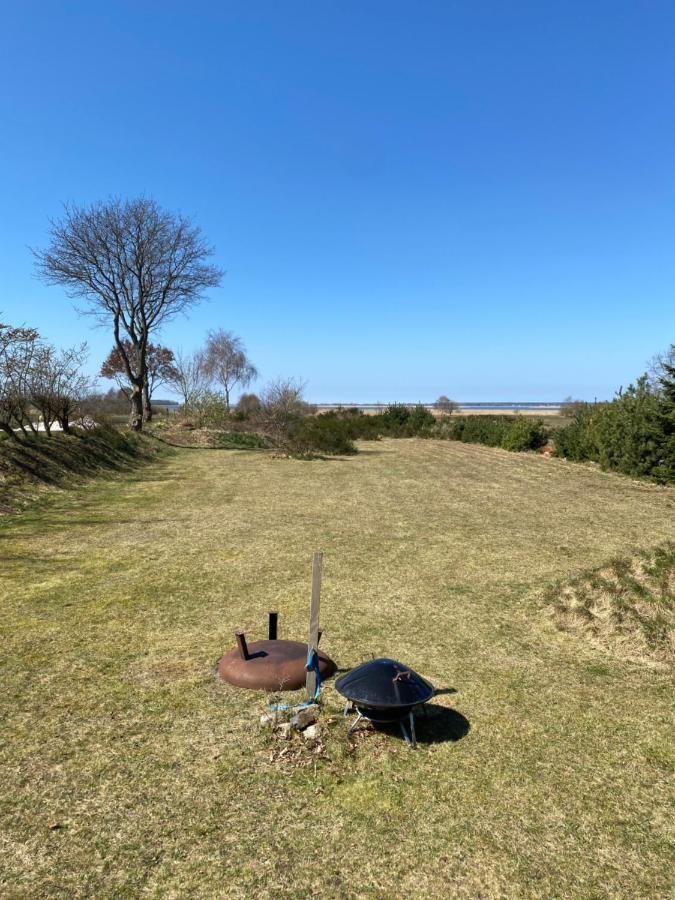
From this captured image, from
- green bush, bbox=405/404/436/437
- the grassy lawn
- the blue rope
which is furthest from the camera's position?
green bush, bbox=405/404/436/437

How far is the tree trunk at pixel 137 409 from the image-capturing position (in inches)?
1108

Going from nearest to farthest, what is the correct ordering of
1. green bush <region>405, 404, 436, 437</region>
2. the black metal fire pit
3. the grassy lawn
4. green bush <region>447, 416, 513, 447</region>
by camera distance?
the grassy lawn, the black metal fire pit, green bush <region>447, 416, 513, 447</region>, green bush <region>405, 404, 436, 437</region>

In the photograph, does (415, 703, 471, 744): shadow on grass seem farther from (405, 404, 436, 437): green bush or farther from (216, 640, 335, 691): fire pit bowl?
(405, 404, 436, 437): green bush

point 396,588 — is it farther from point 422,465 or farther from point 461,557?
point 422,465

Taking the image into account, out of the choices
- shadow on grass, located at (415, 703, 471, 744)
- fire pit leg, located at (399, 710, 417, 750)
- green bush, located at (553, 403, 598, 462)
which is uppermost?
green bush, located at (553, 403, 598, 462)

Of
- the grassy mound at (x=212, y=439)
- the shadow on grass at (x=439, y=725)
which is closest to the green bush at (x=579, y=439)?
the grassy mound at (x=212, y=439)

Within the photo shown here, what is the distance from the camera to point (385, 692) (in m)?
3.99

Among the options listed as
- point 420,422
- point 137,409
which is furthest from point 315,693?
point 420,422

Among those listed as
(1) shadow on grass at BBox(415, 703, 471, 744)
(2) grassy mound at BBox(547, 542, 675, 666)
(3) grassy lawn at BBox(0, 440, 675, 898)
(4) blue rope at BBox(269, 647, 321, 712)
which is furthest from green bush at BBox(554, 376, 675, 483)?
(4) blue rope at BBox(269, 647, 321, 712)

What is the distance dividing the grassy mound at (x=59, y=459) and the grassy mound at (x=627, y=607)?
11186 mm

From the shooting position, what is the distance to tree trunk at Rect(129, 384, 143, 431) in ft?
92.3

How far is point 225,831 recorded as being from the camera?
3.22 meters

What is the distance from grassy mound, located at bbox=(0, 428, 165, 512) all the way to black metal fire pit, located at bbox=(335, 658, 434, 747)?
33.1 ft

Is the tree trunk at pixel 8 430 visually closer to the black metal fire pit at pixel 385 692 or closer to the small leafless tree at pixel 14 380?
the small leafless tree at pixel 14 380
